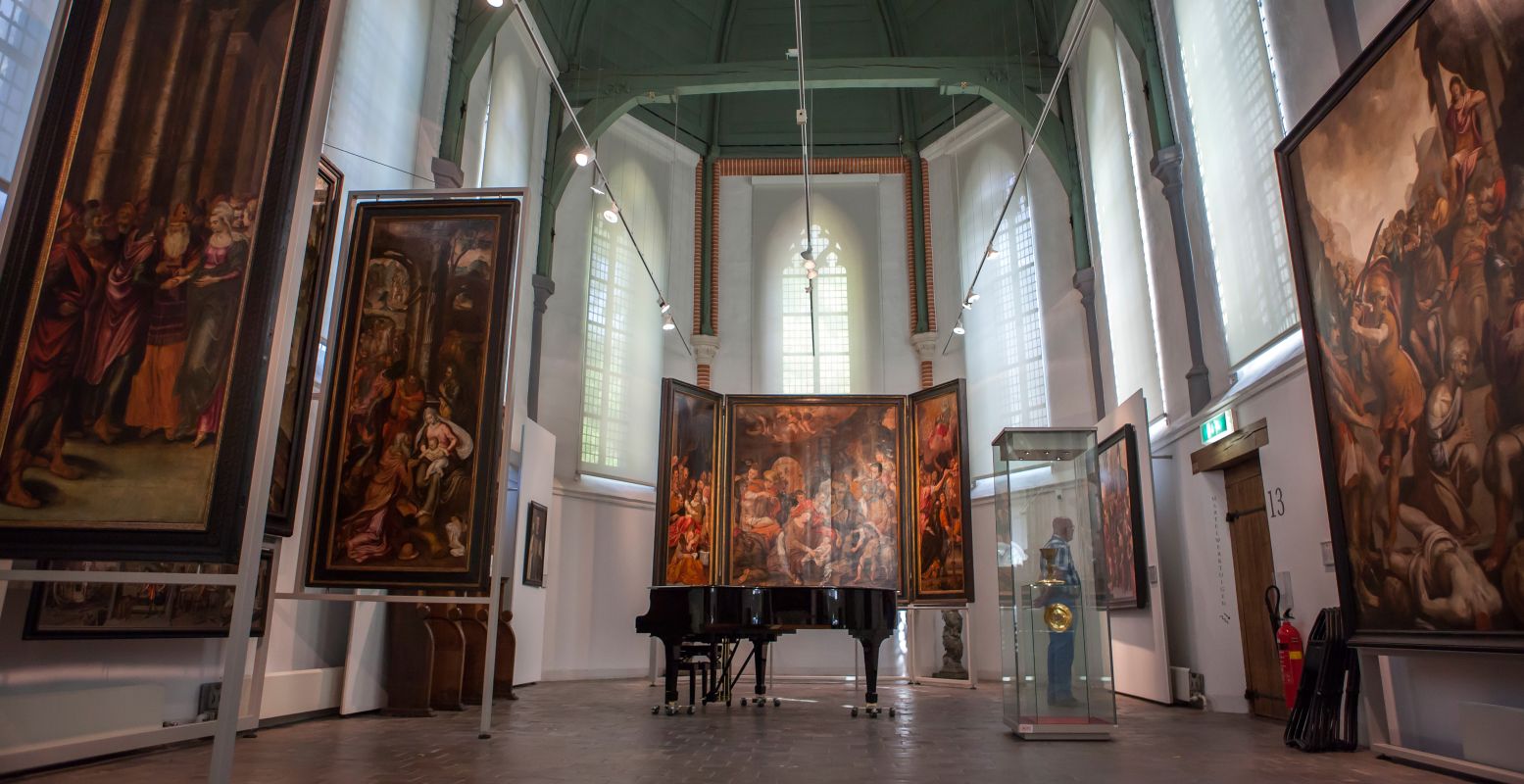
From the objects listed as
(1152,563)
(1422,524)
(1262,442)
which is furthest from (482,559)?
(1152,563)

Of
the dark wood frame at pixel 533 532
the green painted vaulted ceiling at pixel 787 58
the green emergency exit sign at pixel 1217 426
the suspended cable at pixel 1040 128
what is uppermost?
the green painted vaulted ceiling at pixel 787 58

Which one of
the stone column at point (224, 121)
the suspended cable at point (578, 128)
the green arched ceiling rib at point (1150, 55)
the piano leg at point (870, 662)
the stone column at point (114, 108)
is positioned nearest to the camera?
the stone column at point (114, 108)

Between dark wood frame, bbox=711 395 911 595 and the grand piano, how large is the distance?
5.03 m

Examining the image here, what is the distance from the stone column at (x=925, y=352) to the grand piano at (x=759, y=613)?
9979mm

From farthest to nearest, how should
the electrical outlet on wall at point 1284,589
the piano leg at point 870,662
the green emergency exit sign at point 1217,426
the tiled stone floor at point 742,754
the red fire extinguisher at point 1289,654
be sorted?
the green emergency exit sign at point 1217,426 < the piano leg at point 870,662 < the electrical outlet on wall at point 1284,589 < the red fire extinguisher at point 1289,654 < the tiled stone floor at point 742,754

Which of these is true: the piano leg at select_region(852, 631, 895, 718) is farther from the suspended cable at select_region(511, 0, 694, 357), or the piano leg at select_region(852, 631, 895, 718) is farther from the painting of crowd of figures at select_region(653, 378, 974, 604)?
the suspended cable at select_region(511, 0, 694, 357)

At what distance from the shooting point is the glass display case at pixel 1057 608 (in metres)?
7.05

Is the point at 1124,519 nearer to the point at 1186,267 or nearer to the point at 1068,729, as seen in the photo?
the point at 1186,267

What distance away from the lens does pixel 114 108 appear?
4406 millimetres

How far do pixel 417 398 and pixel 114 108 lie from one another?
9.01ft

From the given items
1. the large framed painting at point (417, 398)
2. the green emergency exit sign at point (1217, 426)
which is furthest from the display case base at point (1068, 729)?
the large framed painting at point (417, 398)

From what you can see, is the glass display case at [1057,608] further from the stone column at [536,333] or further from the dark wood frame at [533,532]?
the stone column at [536,333]

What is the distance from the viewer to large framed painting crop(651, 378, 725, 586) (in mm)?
13547

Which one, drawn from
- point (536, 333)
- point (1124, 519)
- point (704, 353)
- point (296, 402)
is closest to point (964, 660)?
point (1124, 519)
